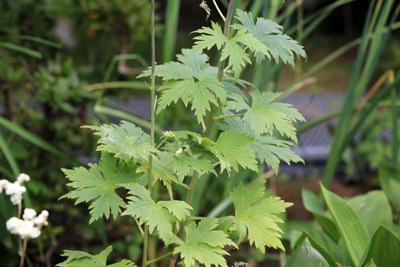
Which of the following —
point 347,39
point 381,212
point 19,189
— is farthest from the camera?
point 347,39

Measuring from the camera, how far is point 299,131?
1590 mm

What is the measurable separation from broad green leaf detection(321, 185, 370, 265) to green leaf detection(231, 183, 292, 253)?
33 centimetres

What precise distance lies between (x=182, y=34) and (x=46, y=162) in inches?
138

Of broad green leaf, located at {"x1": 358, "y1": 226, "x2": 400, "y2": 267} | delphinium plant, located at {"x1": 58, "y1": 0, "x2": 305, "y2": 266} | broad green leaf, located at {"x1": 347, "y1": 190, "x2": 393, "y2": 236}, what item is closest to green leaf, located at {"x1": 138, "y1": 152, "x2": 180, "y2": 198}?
delphinium plant, located at {"x1": 58, "y1": 0, "x2": 305, "y2": 266}

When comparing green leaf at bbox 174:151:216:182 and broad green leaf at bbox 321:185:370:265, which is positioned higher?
green leaf at bbox 174:151:216:182

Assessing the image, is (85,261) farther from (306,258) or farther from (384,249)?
(384,249)

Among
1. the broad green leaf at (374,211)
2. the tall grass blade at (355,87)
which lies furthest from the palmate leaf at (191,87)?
the tall grass blade at (355,87)

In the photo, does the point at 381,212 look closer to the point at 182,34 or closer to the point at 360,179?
the point at 360,179

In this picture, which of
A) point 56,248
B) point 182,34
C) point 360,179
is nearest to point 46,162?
point 56,248

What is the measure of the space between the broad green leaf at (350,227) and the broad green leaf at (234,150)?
1.40 ft

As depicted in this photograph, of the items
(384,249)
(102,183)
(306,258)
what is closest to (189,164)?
(102,183)

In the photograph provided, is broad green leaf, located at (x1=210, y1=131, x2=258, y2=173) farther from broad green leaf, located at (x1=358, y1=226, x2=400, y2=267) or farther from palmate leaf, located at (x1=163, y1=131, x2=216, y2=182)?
broad green leaf, located at (x1=358, y1=226, x2=400, y2=267)

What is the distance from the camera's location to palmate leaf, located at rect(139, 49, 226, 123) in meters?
0.89

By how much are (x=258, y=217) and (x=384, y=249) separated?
31cm
